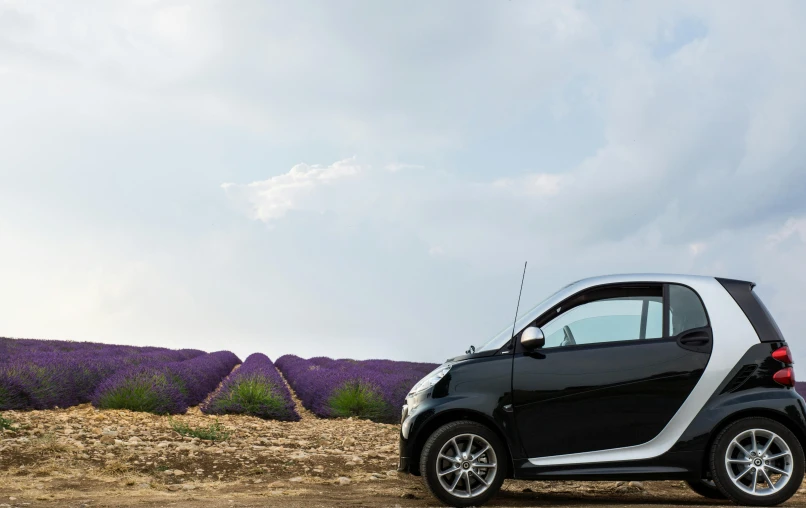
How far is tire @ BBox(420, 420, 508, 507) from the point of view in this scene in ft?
20.8

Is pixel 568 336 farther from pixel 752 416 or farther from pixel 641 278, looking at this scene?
pixel 752 416

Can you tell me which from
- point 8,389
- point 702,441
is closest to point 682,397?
point 702,441

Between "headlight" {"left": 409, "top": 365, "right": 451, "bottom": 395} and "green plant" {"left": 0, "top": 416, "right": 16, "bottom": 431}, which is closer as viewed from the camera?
"headlight" {"left": 409, "top": 365, "right": 451, "bottom": 395}

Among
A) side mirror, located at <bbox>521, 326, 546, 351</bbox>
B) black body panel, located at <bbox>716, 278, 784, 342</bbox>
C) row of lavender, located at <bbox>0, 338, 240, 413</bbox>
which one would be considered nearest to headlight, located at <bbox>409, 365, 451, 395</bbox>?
side mirror, located at <bbox>521, 326, 546, 351</bbox>

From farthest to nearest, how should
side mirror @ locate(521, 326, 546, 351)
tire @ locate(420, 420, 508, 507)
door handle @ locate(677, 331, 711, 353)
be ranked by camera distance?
1. door handle @ locate(677, 331, 711, 353)
2. tire @ locate(420, 420, 508, 507)
3. side mirror @ locate(521, 326, 546, 351)

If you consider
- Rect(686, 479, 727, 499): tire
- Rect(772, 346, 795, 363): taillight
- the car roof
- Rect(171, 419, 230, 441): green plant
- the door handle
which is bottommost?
Rect(686, 479, 727, 499): tire

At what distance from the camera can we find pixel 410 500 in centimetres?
718

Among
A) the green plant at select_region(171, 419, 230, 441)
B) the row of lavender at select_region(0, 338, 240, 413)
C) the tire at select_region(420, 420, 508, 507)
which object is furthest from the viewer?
the row of lavender at select_region(0, 338, 240, 413)

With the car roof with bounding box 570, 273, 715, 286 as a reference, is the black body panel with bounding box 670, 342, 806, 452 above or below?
below

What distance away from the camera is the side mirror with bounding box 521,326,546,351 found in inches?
245

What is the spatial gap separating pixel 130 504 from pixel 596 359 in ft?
14.5

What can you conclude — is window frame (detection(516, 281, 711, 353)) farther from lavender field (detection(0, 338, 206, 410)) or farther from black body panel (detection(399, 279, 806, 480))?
lavender field (detection(0, 338, 206, 410))

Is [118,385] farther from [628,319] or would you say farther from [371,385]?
[628,319]

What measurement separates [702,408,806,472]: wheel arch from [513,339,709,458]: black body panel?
401 mm
